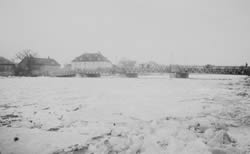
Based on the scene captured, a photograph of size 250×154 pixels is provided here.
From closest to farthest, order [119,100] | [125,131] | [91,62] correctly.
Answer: [125,131] → [119,100] → [91,62]

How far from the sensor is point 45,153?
269 centimetres

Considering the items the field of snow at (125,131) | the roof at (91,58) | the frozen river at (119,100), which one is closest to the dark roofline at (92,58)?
the roof at (91,58)

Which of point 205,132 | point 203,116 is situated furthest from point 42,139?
point 203,116

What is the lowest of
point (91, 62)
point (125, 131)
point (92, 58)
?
point (125, 131)

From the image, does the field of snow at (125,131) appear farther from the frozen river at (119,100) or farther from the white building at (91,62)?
the white building at (91,62)

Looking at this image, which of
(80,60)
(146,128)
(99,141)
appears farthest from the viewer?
(80,60)

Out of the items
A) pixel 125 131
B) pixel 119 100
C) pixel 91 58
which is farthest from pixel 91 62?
pixel 125 131

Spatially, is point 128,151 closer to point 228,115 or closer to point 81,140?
point 81,140

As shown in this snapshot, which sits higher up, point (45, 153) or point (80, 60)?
point (80, 60)

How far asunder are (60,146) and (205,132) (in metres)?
3.23

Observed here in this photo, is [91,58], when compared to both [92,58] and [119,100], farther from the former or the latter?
[119,100]

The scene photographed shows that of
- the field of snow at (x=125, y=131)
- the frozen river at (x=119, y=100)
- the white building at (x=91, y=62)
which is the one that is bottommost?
the field of snow at (x=125, y=131)

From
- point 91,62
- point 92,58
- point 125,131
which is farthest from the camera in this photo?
point 92,58

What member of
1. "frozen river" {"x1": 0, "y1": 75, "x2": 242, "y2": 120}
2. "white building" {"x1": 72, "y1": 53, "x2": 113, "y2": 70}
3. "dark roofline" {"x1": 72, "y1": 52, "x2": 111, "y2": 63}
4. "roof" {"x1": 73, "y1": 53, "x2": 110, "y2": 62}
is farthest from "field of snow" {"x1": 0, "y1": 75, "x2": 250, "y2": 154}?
"roof" {"x1": 73, "y1": 53, "x2": 110, "y2": 62}
